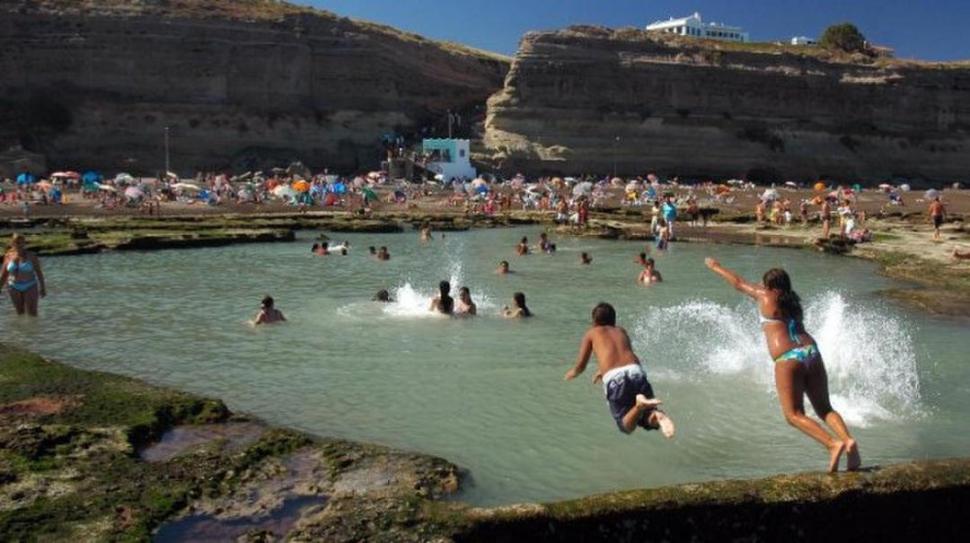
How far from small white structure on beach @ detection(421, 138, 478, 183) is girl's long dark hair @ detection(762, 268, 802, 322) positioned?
2383 inches

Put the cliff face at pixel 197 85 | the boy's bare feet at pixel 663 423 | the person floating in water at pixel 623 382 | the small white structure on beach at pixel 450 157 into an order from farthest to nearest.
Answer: the small white structure on beach at pixel 450 157 < the cliff face at pixel 197 85 < the person floating in water at pixel 623 382 < the boy's bare feet at pixel 663 423

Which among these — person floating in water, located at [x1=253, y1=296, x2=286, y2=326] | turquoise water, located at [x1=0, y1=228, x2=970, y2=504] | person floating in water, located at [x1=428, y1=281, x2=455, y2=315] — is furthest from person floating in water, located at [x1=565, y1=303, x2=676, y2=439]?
person floating in water, located at [x1=253, y1=296, x2=286, y2=326]

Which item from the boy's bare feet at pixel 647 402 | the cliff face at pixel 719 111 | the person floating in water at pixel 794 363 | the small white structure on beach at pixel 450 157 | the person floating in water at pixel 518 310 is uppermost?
the cliff face at pixel 719 111

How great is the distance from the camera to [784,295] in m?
6.91

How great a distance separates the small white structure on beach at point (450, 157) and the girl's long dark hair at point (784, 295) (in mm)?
60540

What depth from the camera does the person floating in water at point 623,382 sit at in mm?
7102

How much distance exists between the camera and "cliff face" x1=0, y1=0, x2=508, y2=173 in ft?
219

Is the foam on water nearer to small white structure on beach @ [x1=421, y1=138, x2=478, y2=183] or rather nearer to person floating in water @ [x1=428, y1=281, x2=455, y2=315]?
person floating in water @ [x1=428, y1=281, x2=455, y2=315]

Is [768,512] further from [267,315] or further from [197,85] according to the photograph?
[197,85]

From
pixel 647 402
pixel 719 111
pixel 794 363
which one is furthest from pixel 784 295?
pixel 719 111

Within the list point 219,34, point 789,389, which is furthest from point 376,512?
point 219,34

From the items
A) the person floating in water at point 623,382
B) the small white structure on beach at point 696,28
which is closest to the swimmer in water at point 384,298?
the person floating in water at point 623,382

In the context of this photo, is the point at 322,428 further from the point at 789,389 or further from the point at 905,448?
the point at 905,448

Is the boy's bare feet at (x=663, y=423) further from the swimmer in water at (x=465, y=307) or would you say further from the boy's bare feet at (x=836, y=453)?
the swimmer in water at (x=465, y=307)
